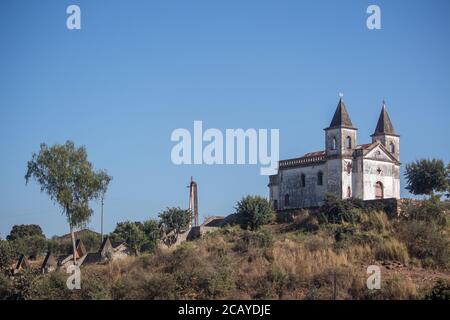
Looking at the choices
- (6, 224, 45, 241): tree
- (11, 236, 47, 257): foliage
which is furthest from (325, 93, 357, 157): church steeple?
(6, 224, 45, 241): tree

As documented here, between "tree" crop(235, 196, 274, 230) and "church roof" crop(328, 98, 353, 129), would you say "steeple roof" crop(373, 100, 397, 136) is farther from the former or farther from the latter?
"tree" crop(235, 196, 274, 230)

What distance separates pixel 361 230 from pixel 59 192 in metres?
17.1

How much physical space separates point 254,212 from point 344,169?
6.14 metres

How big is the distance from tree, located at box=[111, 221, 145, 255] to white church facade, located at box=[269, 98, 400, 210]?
9.60 meters

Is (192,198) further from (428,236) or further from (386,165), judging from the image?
(428,236)

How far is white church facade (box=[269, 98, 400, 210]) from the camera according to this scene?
54500mm

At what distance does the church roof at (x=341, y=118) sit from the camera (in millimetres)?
55219

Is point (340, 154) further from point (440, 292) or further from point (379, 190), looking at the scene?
point (440, 292)

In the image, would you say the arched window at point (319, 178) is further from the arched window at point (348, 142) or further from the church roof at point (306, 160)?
the arched window at point (348, 142)

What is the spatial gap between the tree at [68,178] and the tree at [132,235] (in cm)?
604

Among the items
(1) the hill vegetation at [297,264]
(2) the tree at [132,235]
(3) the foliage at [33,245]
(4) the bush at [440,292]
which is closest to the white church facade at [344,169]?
(1) the hill vegetation at [297,264]

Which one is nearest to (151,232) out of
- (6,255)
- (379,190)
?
(6,255)

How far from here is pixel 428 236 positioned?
153 feet

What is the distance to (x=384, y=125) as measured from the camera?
191 feet
